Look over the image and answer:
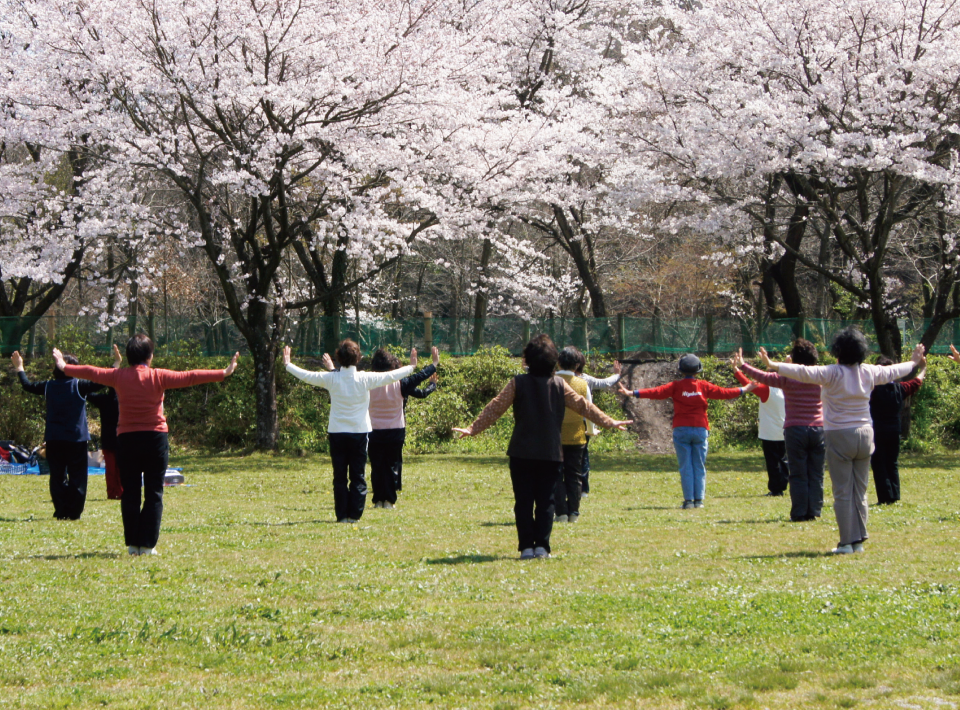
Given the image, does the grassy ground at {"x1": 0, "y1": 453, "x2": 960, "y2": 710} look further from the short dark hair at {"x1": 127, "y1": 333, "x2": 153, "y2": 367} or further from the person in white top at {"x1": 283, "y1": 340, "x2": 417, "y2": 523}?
the short dark hair at {"x1": 127, "y1": 333, "x2": 153, "y2": 367}

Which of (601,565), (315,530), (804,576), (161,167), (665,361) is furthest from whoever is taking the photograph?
(665,361)

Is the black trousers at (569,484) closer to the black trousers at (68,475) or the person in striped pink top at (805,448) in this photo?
the person in striped pink top at (805,448)

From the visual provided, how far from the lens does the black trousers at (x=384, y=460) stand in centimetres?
1264

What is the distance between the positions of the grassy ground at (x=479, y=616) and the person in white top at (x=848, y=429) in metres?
0.33

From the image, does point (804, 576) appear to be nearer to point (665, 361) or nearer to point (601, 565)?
point (601, 565)

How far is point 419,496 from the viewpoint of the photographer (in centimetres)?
1504

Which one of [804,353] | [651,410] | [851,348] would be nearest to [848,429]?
[851,348]

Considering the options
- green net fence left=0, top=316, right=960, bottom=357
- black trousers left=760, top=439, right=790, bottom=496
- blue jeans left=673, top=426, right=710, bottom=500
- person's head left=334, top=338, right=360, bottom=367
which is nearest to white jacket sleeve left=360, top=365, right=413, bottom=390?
person's head left=334, top=338, right=360, bottom=367

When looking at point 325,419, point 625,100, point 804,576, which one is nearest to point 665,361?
point 625,100

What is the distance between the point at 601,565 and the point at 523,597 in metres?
1.51

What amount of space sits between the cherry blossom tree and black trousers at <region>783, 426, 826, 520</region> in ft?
32.7

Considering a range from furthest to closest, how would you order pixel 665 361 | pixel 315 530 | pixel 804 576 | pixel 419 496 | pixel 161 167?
pixel 665 361 < pixel 161 167 < pixel 419 496 < pixel 315 530 < pixel 804 576

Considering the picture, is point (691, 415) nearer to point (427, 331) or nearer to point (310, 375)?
point (310, 375)

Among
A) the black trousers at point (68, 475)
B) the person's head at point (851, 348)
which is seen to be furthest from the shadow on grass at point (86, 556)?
the person's head at point (851, 348)
